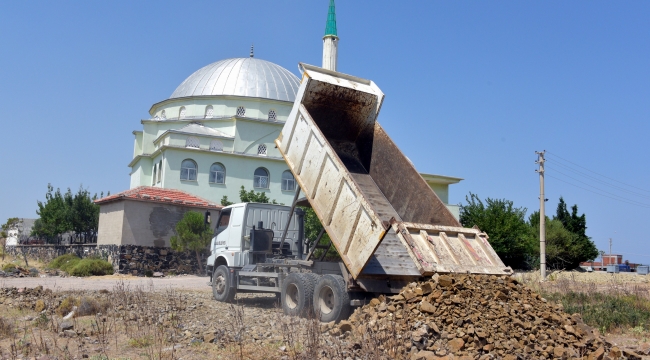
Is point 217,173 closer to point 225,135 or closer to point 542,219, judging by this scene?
point 225,135

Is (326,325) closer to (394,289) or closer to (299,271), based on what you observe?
(394,289)

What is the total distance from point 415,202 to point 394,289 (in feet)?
7.82

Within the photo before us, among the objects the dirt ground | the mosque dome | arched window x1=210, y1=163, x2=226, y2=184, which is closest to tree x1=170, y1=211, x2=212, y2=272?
the dirt ground

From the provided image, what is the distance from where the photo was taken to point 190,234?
78.5 ft

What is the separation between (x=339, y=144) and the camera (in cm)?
1294

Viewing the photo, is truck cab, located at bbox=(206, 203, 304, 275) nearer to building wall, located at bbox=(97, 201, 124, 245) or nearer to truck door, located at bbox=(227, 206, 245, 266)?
truck door, located at bbox=(227, 206, 245, 266)

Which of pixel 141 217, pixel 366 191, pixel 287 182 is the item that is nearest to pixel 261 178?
pixel 287 182

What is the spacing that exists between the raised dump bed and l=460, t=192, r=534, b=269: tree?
833 inches

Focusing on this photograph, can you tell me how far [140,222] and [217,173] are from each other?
13.9m

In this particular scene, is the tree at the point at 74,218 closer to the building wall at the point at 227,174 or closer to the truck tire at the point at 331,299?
the building wall at the point at 227,174

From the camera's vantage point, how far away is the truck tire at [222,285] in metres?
12.7

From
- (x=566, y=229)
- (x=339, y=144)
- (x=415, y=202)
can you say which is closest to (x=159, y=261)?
(x=339, y=144)

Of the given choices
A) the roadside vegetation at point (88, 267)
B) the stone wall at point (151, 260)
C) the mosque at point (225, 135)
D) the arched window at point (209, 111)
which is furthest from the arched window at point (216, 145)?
the roadside vegetation at point (88, 267)

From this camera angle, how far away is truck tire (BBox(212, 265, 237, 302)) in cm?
1274
